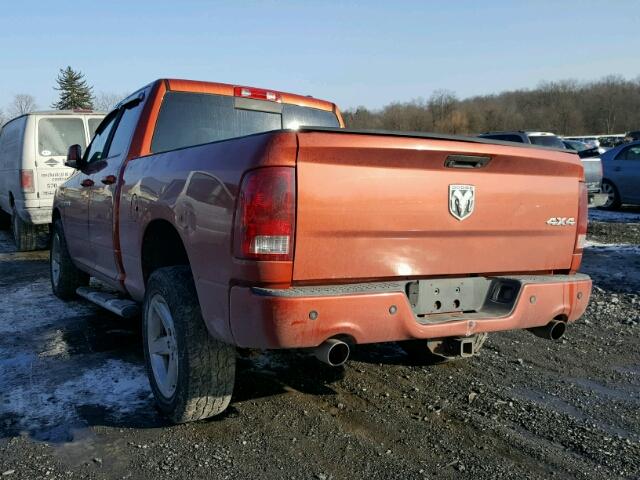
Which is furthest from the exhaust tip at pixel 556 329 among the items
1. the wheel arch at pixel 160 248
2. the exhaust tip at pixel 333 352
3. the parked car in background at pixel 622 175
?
the parked car in background at pixel 622 175

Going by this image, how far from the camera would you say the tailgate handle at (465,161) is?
2982mm

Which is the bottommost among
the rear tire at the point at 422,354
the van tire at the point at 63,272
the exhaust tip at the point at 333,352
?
the rear tire at the point at 422,354

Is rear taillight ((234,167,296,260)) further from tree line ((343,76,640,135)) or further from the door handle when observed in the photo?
tree line ((343,76,640,135))

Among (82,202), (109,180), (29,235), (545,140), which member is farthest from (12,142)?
(545,140)

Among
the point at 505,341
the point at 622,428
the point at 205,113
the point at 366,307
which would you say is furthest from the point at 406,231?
the point at 505,341

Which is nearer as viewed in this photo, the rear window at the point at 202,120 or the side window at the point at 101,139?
the rear window at the point at 202,120

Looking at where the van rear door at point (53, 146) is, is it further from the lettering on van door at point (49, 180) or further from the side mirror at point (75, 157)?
the side mirror at point (75, 157)

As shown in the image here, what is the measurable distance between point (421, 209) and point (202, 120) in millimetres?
2146

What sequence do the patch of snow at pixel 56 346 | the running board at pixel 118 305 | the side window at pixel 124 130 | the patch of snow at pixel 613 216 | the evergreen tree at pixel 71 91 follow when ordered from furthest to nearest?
1. the evergreen tree at pixel 71 91
2. the patch of snow at pixel 613 216
3. the patch of snow at pixel 56 346
4. the side window at pixel 124 130
5. the running board at pixel 118 305

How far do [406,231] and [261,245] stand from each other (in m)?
0.76

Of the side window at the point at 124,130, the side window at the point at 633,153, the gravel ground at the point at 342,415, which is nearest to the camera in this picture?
the gravel ground at the point at 342,415

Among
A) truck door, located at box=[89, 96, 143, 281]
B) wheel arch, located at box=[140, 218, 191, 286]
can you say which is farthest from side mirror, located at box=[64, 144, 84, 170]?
wheel arch, located at box=[140, 218, 191, 286]

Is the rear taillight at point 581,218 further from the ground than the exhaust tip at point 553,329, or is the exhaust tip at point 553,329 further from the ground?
the rear taillight at point 581,218

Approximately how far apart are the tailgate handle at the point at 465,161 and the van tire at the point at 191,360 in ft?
5.04
